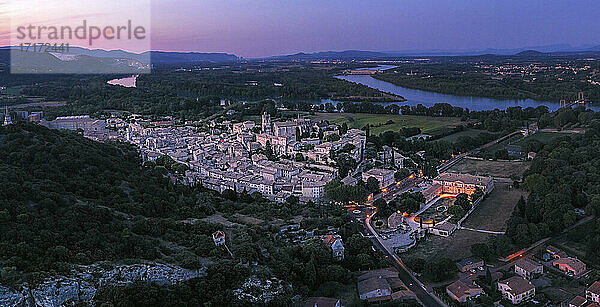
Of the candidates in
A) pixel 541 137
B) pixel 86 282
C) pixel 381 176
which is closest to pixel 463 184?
pixel 381 176

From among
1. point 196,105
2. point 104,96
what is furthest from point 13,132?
point 104,96

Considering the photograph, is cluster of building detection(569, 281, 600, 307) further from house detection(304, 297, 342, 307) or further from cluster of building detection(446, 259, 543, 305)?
house detection(304, 297, 342, 307)

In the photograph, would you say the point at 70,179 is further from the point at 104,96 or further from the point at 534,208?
the point at 104,96

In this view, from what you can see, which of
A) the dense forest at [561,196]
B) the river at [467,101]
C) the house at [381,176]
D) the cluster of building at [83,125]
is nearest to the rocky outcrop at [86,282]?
the dense forest at [561,196]

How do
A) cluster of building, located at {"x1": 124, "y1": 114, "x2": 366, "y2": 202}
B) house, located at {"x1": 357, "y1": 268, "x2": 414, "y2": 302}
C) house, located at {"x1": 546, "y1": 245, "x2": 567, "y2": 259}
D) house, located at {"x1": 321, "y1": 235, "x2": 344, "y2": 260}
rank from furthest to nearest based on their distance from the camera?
cluster of building, located at {"x1": 124, "y1": 114, "x2": 366, "y2": 202}, house, located at {"x1": 546, "y1": 245, "x2": 567, "y2": 259}, house, located at {"x1": 321, "y1": 235, "x2": 344, "y2": 260}, house, located at {"x1": 357, "y1": 268, "x2": 414, "y2": 302}

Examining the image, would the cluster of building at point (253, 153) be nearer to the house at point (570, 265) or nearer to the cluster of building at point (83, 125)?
the cluster of building at point (83, 125)

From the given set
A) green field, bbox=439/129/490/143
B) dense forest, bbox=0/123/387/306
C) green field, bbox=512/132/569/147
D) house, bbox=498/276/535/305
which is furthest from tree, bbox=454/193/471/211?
green field, bbox=512/132/569/147
